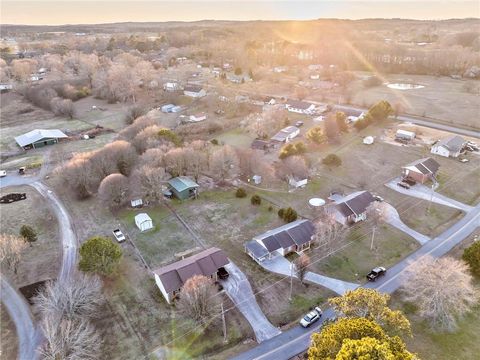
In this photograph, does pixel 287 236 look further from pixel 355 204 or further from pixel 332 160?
pixel 332 160

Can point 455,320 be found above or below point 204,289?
below

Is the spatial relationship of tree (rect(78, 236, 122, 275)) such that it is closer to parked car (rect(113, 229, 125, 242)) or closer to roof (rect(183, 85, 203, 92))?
parked car (rect(113, 229, 125, 242))

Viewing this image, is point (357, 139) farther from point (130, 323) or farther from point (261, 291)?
point (130, 323)

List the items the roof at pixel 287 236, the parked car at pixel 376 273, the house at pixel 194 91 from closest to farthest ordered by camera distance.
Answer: the parked car at pixel 376 273
the roof at pixel 287 236
the house at pixel 194 91

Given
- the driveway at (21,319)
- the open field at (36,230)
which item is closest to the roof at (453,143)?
the open field at (36,230)

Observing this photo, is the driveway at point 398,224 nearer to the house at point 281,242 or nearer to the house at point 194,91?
the house at point 281,242

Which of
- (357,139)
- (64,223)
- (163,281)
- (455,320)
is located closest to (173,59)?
(357,139)
